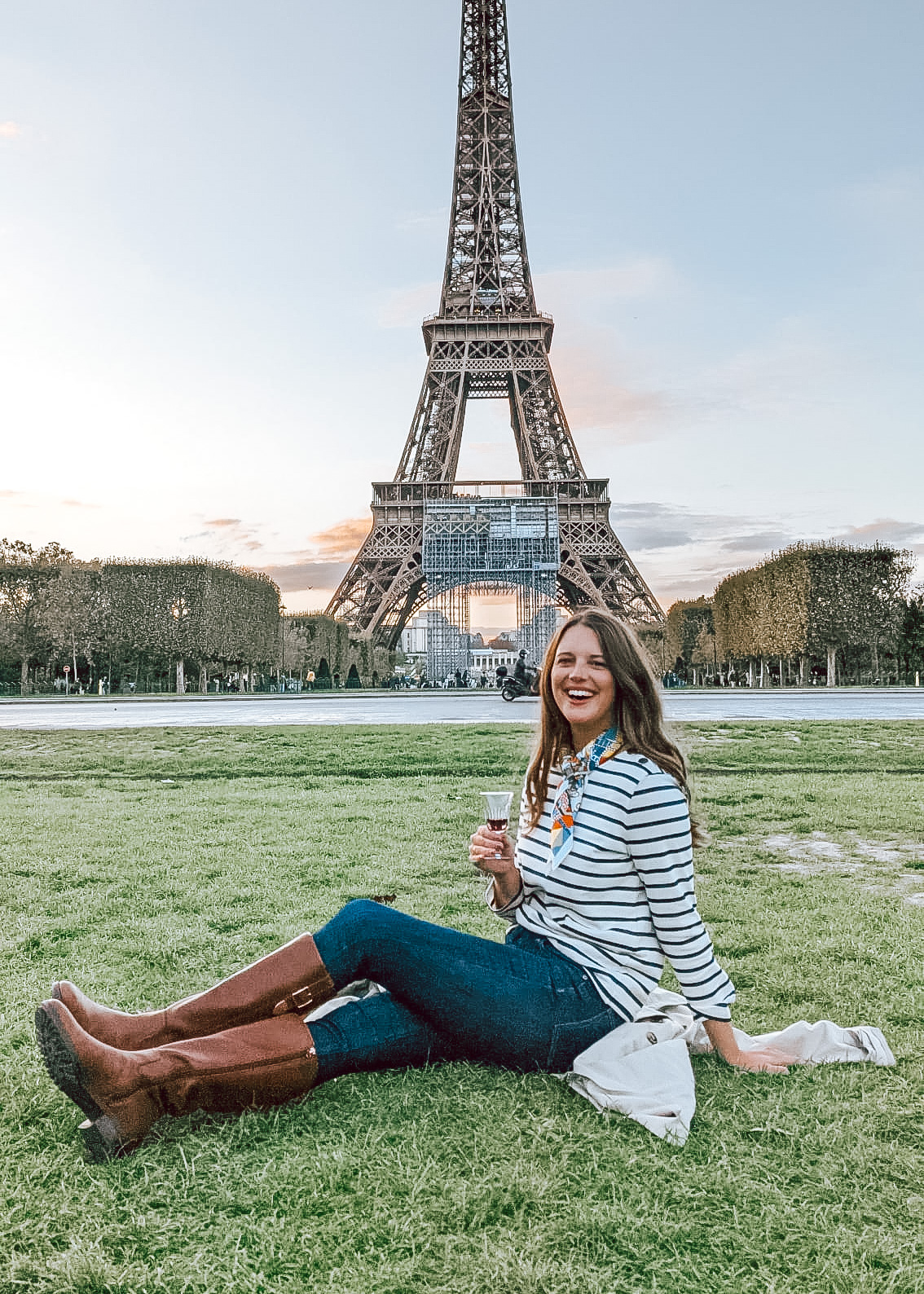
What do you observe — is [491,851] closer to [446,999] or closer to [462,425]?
[446,999]

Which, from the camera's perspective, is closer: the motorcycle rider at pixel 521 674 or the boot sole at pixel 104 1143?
the boot sole at pixel 104 1143

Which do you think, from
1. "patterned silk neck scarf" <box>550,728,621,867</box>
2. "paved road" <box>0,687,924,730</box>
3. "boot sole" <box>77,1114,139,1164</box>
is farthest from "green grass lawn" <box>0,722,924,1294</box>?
"paved road" <box>0,687,924,730</box>

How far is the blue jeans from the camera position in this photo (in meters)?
2.35

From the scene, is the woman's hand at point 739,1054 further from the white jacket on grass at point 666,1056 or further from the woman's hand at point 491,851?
the woman's hand at point 491,851

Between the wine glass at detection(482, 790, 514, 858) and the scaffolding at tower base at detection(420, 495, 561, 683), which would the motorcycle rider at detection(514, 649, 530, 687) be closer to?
the scaffolding at tower base at detection(420, 495, 561, 683)

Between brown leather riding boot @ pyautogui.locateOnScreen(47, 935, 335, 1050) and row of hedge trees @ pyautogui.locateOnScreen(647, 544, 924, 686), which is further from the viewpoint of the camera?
row of hedge trees @ pyautogui.locateOnScreen(647, 544, 924, 686)

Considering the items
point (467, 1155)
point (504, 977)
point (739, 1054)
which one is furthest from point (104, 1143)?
point (739, 1054)

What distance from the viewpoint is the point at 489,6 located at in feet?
150

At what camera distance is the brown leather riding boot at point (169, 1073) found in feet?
6.86

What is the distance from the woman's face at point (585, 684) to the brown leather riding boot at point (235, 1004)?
87 centimetres

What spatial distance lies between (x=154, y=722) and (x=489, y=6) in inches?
1676

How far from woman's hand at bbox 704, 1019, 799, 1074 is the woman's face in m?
0.76

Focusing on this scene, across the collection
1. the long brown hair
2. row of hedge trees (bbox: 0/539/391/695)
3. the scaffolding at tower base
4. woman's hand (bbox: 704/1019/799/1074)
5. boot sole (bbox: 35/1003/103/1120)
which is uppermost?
the scaffolding at tower base

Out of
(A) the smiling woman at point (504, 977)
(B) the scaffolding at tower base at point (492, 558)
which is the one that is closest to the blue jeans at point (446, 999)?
(A) the smiling woman at point (504, 977)
